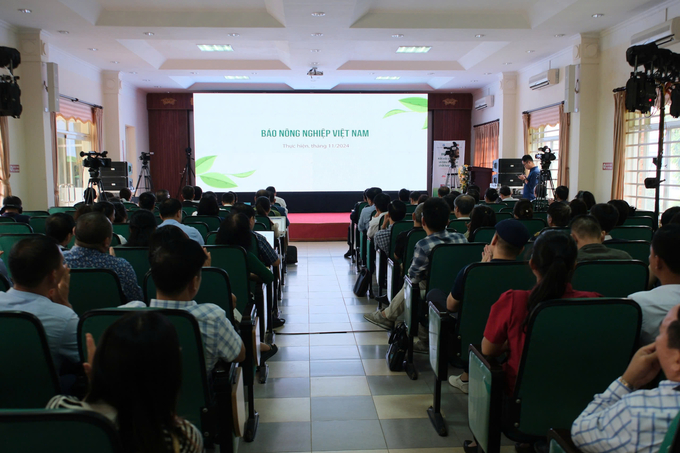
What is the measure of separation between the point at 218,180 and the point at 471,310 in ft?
36.9

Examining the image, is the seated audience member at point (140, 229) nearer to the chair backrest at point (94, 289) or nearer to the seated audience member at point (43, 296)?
the chair backrest at point (94, 289)

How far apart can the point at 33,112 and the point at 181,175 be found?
6316 mm

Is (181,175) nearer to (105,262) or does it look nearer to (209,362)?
(105,262)

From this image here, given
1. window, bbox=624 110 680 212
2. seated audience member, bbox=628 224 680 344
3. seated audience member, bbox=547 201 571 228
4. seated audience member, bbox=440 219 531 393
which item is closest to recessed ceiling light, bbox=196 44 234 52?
window, bbox=624 110 680 212

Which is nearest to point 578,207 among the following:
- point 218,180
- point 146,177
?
point 218,180

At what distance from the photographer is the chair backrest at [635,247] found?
3.10 metres

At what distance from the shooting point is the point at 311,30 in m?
7.79

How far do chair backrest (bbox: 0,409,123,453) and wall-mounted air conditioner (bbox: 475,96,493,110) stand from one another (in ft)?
41.8

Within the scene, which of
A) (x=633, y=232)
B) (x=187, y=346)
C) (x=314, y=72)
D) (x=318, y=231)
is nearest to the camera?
(x=187, y=346)

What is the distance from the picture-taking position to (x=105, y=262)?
2.63 meters

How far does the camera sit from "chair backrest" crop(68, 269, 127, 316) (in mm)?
2312

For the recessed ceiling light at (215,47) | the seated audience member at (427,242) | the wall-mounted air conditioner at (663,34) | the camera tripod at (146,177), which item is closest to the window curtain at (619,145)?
the wall-mounted air conditioner at (663,34)

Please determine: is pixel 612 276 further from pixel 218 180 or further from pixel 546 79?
pixel 218 180

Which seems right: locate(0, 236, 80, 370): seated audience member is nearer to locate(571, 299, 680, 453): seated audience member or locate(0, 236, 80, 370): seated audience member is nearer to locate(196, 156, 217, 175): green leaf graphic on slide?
locate(571, 299, 680, 453): seated audience member
